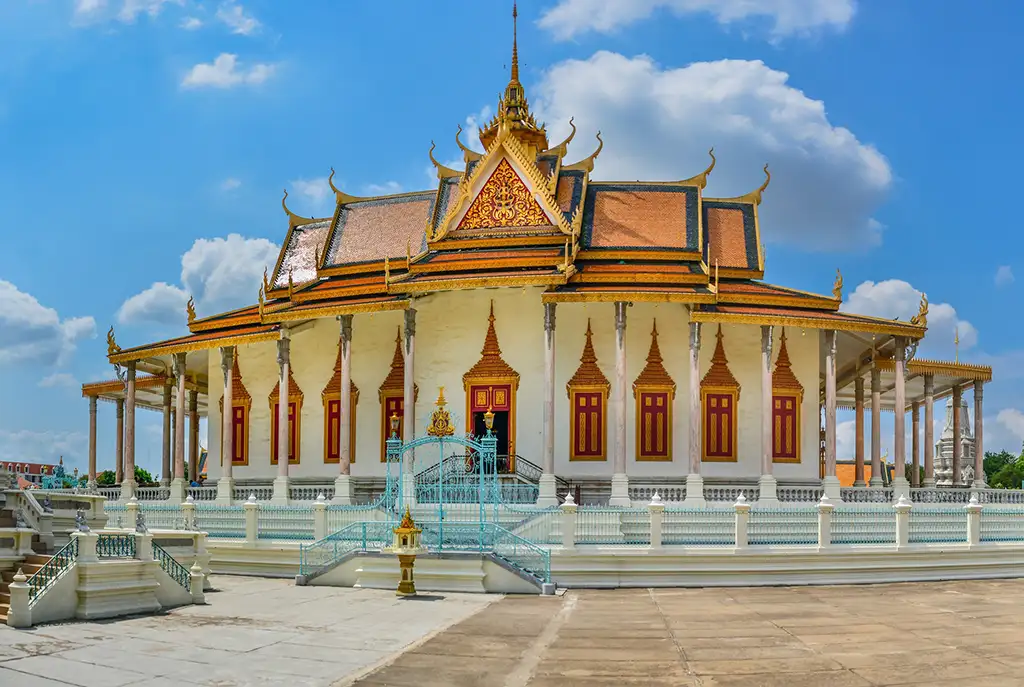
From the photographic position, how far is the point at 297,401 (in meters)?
28.2

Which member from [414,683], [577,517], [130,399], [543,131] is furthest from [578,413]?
[414,683]

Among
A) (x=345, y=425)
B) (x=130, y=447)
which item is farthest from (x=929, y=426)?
(x=130, y=447)

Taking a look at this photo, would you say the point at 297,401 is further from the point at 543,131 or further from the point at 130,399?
the point at 543,131

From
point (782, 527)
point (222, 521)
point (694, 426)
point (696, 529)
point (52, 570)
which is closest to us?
point (52, 570)

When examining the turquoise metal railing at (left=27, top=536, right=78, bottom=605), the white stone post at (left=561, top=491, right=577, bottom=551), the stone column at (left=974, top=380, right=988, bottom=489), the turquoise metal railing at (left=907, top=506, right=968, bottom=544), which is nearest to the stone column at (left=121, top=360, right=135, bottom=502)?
the turquoise metal railing at (left=27, top=536, right=78, bottom=605)

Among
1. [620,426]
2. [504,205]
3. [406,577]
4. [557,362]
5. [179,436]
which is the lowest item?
[406,577]

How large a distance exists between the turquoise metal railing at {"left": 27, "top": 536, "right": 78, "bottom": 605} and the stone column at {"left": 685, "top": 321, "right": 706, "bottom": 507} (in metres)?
12.4

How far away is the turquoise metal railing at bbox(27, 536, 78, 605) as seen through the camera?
43.6 ft

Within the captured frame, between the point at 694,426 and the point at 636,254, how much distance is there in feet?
17.9

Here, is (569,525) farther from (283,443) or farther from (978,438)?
(978,438)

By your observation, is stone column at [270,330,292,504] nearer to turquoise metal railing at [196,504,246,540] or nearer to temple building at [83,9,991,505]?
temple building at [83,9,991,505]

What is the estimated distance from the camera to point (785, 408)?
25469 mm

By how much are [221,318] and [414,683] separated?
20.4 metres

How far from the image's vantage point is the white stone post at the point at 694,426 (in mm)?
21875
